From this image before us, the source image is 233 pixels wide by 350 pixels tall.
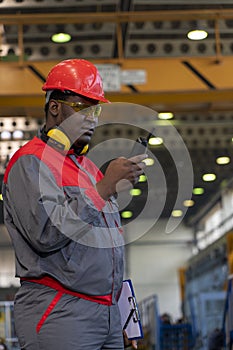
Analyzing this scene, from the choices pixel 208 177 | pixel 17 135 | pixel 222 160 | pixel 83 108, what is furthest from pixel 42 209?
pixel 208 177

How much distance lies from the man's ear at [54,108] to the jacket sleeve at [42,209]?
0.81ft

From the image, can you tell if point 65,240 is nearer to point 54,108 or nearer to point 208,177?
point 54,108

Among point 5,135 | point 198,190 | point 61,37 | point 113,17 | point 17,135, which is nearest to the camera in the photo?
point 113,17

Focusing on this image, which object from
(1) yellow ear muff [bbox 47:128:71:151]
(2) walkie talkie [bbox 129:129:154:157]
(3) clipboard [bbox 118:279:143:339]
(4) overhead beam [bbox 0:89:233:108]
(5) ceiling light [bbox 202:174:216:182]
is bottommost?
(3) clipboard [bbox 118:279:143:339]

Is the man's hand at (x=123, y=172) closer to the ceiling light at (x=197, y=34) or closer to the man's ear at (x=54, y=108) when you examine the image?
the man's ear at (x=54, y=108)

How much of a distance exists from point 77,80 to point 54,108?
13 centimetres

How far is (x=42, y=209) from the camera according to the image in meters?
2.61

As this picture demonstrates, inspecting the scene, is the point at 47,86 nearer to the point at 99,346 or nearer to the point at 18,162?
the point at 18,162

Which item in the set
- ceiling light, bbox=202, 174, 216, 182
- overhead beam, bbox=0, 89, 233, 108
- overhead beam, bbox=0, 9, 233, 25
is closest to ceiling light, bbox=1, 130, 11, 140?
overhead beam, bbox=0, 89, 233, 108

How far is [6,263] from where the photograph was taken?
34469mm

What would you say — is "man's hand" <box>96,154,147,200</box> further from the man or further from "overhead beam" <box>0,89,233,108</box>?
"overhead beam" <box>0,89,233,108</box>

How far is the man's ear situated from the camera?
9.54 ft

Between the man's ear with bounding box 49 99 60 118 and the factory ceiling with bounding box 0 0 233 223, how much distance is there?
6502 mm

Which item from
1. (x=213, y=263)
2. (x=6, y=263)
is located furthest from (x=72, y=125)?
(x=6, y=263)
